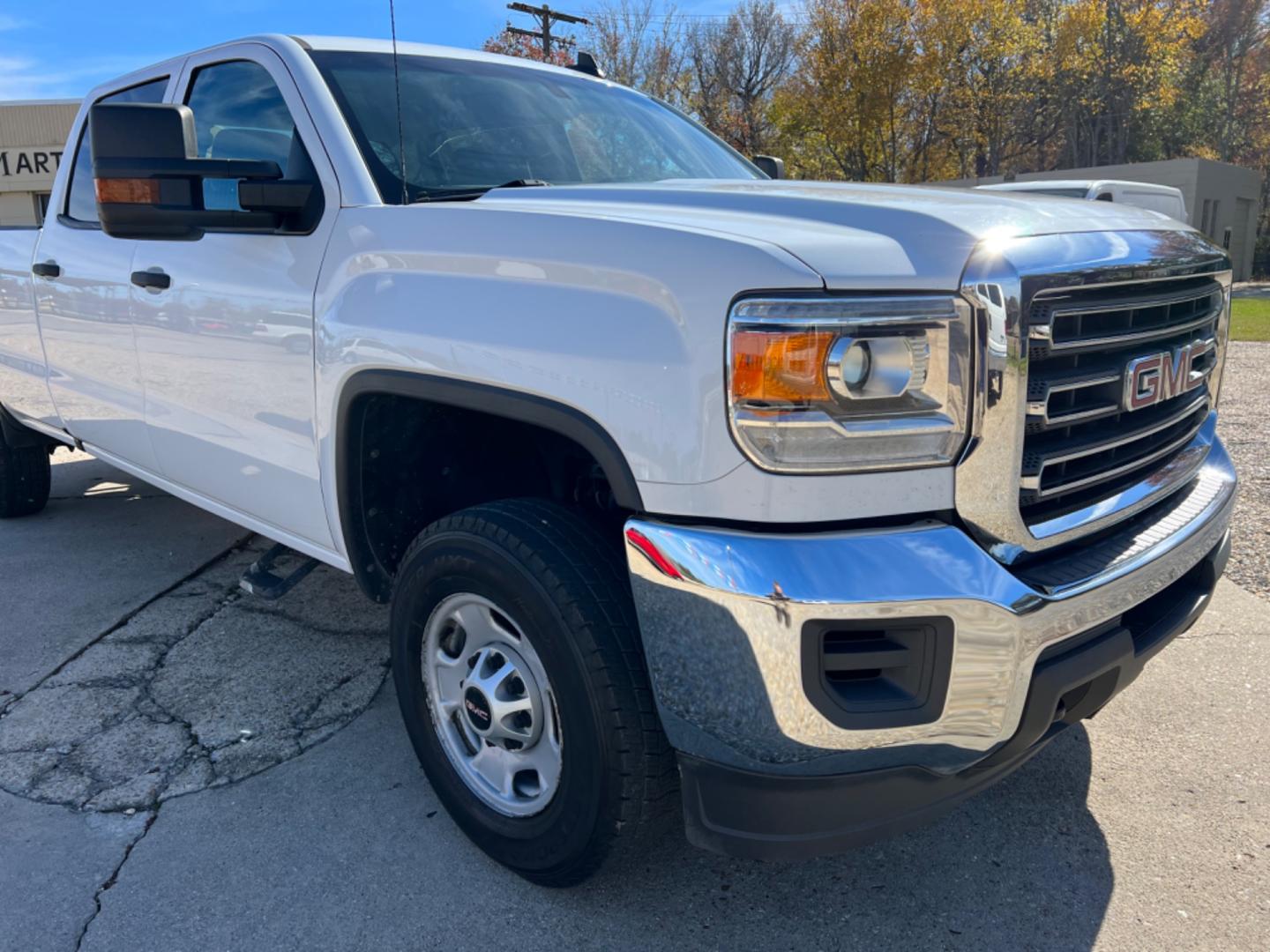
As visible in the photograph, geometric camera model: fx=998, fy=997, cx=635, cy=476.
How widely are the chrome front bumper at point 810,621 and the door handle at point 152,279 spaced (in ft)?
7.19

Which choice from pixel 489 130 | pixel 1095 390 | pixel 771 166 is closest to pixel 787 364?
pixel 1095 390

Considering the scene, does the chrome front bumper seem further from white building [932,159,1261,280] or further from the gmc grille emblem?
white building [932,159,1261,280]

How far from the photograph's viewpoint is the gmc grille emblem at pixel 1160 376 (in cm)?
212

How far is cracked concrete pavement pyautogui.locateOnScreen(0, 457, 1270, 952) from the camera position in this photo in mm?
2246

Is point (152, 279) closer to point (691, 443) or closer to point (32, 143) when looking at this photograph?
point (691, 443)

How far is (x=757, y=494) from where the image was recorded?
173cm

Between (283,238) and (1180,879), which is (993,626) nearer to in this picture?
(1180,879)

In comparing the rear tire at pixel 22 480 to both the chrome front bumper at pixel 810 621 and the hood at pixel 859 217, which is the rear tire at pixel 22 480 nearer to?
the hood at pixel 859 217

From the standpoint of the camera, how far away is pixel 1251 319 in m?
18.1

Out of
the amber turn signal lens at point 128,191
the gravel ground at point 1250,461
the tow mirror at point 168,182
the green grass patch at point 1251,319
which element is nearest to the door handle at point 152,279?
the tow mirror at point 168,182

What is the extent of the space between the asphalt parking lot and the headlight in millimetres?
1066

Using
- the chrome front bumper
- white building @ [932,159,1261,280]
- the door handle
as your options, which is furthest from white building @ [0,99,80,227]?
the chrome front bumper

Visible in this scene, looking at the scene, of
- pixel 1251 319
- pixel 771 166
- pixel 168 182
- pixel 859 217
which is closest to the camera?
pixel 859 217

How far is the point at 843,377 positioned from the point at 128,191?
74.0 inches
